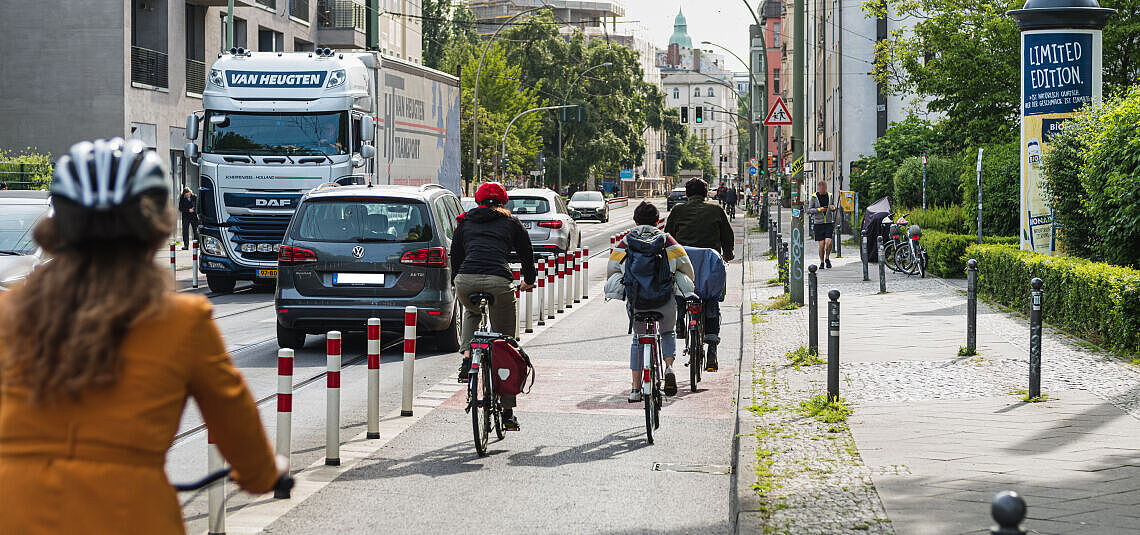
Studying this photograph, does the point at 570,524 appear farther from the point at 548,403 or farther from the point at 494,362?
the point at 548,403

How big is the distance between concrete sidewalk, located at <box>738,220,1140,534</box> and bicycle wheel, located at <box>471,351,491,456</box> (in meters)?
2.08

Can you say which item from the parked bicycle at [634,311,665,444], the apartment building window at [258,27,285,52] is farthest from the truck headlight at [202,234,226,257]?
the apartment building window at [258,27,285,52]

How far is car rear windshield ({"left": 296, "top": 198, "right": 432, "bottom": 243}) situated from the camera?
12.7 meters

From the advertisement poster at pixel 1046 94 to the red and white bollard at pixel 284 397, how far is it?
13.1 metres

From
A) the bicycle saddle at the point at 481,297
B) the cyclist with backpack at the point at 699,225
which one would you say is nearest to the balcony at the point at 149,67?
the cyclist with backpack at the point at 699,225

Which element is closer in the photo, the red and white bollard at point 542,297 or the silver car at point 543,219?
the red and white bollard at point 542,297

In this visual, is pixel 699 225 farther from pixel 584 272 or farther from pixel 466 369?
pixel 584 272

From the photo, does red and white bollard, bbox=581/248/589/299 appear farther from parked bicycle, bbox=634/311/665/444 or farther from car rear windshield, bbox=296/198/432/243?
parked bicycle, bbox=634/311/665/444

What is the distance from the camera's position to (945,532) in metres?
5.56

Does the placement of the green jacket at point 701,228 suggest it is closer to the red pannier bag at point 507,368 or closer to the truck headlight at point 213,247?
the red pannier bag at point 507,368

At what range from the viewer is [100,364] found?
97.3 inches

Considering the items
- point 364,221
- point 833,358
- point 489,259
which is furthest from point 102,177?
point 364,221

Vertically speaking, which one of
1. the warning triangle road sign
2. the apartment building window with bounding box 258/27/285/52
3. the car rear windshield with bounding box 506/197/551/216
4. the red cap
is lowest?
the red cap

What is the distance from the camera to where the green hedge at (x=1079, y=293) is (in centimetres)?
1155
